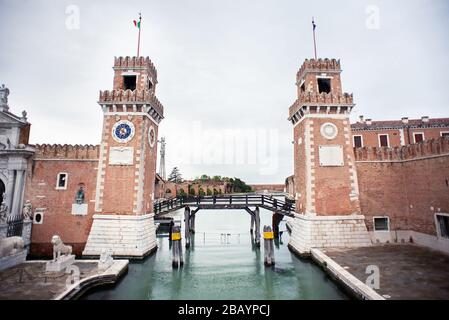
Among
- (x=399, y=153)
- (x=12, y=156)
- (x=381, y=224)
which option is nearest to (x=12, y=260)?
(x=12, y=156)

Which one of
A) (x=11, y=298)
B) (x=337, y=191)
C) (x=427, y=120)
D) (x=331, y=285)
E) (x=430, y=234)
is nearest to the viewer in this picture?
(x=11, y=298)

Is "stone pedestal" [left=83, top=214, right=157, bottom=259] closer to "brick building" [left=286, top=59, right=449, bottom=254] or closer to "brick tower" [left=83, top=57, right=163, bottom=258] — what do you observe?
"brick tower" [left=83, top=57, right=163, bottom=258]

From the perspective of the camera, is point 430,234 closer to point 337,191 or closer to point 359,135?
point 337,191

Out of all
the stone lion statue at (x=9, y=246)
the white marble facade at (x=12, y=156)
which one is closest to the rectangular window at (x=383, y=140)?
the stone lion statue at (x=9, y=246)

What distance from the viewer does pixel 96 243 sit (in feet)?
53.2

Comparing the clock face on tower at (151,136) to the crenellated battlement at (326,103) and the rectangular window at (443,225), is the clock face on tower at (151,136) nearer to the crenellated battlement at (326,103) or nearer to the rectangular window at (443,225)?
the crenellated battlement at (326,103)

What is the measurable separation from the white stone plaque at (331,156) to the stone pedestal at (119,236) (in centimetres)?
1295

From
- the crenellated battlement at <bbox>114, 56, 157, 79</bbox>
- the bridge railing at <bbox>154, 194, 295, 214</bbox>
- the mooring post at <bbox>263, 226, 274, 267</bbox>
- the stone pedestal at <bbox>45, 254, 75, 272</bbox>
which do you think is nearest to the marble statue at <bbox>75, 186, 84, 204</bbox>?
the bridge railing at <bbox>154, 194, 295, 214</bbox>

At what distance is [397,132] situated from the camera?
87.6 ft

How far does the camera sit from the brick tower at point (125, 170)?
16250mm

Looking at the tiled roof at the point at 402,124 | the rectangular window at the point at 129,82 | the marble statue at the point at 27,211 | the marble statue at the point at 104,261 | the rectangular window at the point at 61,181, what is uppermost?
the rectangular window at the point at 129,82

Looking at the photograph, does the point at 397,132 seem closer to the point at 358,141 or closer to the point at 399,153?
the point at 358,141

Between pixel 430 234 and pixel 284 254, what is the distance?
30.3 feet
